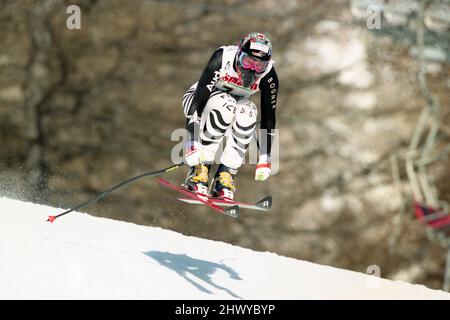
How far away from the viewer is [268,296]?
22.0 ft

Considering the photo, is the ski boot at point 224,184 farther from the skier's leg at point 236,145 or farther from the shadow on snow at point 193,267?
the shadow on snow at point 193,267

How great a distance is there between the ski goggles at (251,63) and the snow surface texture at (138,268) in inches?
83.0

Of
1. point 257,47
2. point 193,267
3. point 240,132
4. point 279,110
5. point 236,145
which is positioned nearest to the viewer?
point 257,47

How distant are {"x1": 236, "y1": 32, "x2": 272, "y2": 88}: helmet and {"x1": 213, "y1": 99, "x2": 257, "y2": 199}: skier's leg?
0.24 m

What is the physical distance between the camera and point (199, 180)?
5520 millimetres

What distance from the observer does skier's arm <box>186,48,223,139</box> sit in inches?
206

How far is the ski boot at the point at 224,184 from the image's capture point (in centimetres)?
559

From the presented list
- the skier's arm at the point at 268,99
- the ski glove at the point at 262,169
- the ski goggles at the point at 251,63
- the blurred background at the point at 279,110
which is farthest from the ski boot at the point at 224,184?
the blurred background at the point at 279,110

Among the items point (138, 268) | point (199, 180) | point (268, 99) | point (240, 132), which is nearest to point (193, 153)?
point (199, 180)

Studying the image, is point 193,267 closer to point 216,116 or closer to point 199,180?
point 199,180

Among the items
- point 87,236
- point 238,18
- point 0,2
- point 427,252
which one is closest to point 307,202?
point 427,252

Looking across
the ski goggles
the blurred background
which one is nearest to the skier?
the ski goggles

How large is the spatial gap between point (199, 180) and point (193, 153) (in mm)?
303

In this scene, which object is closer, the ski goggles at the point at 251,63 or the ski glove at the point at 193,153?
the ski goggles at the point at 251,63
